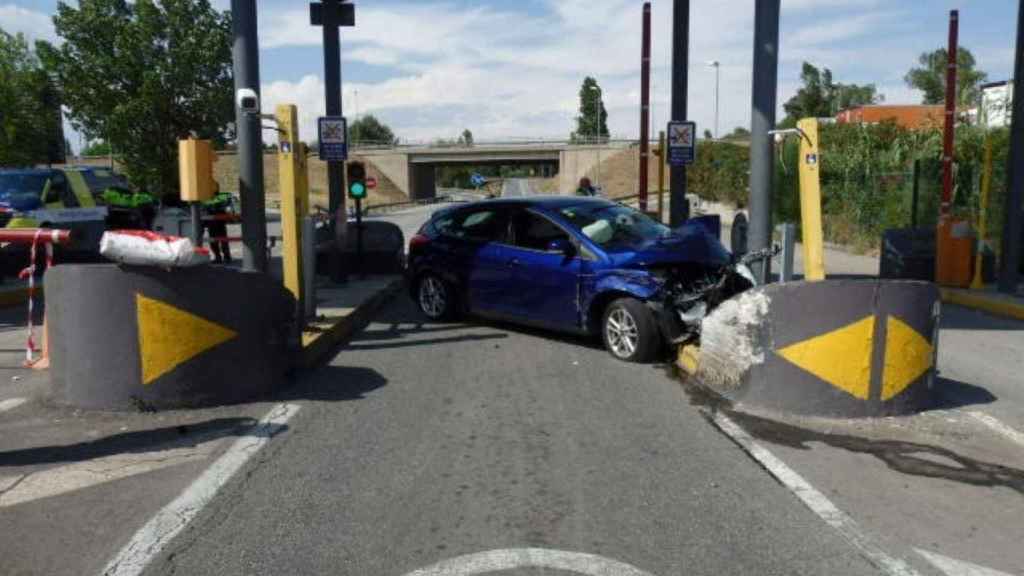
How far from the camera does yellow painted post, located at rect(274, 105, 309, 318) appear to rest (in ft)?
28.9

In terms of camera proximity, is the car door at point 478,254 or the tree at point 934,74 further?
the tree at point 934,74

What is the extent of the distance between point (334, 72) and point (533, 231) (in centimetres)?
626

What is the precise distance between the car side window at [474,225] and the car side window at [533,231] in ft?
0.77

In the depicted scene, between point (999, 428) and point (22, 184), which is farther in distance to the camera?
point (22, 184)

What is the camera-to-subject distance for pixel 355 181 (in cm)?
1402

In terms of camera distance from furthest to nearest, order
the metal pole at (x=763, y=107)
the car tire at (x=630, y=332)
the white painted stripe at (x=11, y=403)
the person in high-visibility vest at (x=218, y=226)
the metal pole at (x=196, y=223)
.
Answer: the person in high-visibility vest at (x=218, y=226)
the metal pole at (x=763, y=107)
the car tire at (x=630, y=332)
the metal pole at (x=196, y=223)
the white painted stripe at (x=11, y=403)

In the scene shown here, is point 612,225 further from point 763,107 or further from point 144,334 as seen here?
point 144,334

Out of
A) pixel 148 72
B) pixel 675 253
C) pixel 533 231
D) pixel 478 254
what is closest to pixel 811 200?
pixel 675 253

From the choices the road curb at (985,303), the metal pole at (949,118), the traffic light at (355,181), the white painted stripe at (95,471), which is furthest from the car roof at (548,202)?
the metal pole at (949,118)

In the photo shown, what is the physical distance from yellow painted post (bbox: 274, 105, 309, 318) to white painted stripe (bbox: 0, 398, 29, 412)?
2.62 meters

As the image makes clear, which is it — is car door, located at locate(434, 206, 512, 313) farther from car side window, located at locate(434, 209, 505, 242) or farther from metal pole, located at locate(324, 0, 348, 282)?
metal pole, located at locate(324, 0, 348, 282)

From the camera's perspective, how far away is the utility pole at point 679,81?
51.8ft

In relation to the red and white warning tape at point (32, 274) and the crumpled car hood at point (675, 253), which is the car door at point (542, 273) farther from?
the red and white warning tape at point (32, 274)

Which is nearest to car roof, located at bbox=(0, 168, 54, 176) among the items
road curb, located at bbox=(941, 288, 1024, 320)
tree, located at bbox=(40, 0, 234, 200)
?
road curb, located at bbox=(941, 288, 1024, 320)
